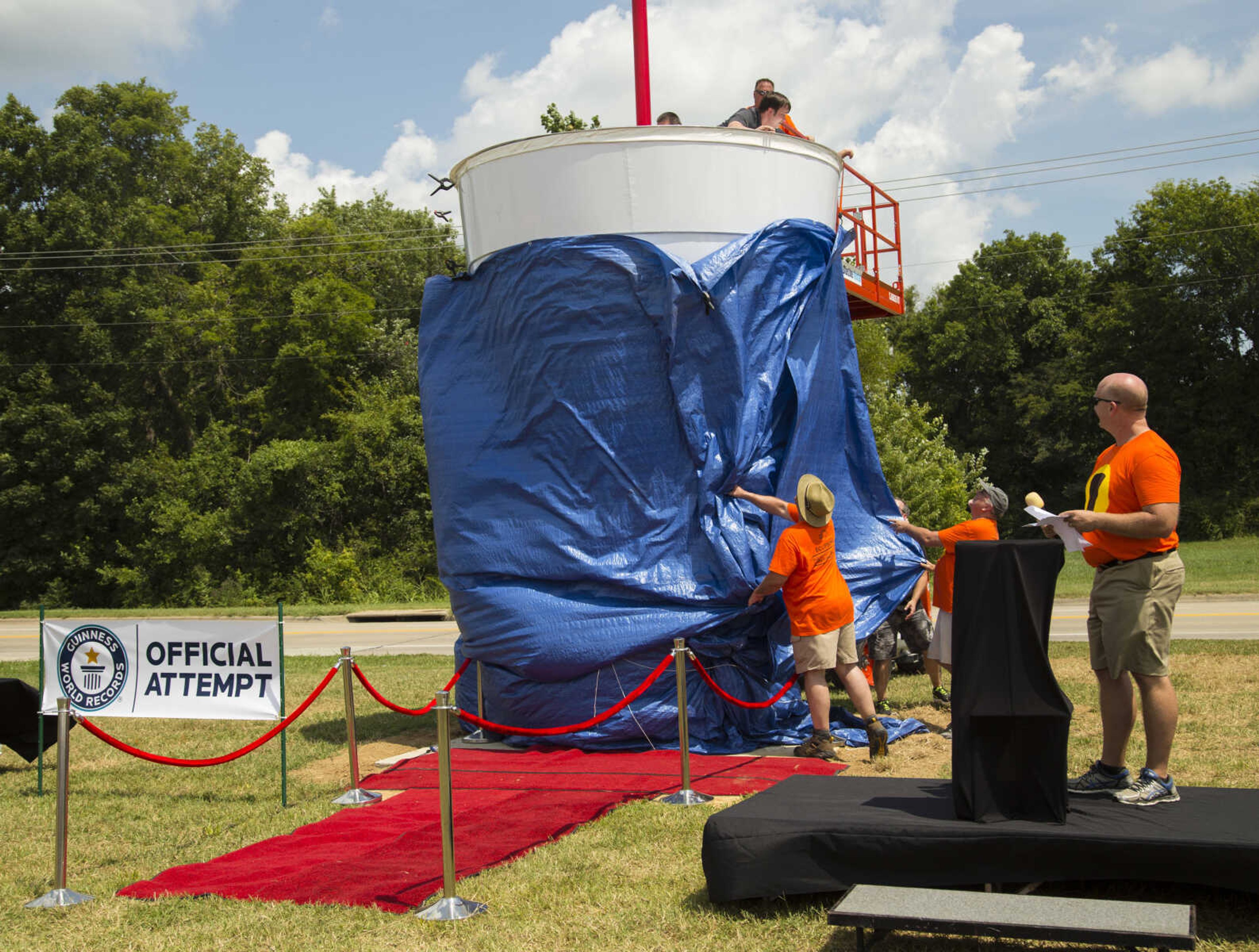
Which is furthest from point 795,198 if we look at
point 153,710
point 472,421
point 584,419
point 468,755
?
point 153,710

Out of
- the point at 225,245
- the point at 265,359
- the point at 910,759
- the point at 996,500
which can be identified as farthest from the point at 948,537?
the point at 225,245

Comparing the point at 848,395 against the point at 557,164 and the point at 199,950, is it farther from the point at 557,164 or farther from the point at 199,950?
the point at 199,950

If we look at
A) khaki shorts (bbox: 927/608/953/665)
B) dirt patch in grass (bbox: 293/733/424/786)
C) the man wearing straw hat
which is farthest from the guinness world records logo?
khaki shorts (bbox: 927/608/953/665)

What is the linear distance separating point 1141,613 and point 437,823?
12.7 ft

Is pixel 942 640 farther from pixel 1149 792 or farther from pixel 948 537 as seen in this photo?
pixel 1149 792

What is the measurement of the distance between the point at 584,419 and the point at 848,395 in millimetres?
2227

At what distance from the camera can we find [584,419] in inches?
325

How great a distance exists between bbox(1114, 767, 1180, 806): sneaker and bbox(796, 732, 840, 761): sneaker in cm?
271

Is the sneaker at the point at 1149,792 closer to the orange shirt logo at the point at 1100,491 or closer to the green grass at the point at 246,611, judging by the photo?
the orange shirt logo at the point at 1100,491

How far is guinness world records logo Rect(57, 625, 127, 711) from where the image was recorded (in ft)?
24.2

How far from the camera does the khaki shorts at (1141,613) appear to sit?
4742mm

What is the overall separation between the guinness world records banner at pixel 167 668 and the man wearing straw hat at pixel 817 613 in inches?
129

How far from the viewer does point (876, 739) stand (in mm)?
7195

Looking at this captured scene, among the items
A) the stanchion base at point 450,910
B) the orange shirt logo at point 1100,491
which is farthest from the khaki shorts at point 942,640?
the stanchion base at point 450,910
